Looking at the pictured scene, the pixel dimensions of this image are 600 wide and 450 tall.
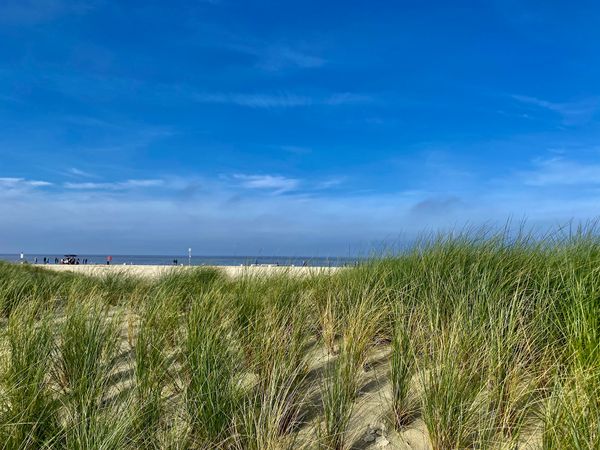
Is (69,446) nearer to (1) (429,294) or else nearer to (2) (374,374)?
(2) (374,374)

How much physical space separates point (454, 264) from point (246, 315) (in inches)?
80.3

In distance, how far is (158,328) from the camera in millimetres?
3906

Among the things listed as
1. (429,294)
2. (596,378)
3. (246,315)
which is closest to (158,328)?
(246,315)

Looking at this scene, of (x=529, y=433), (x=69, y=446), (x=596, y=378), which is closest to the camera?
(x=69, y=446)

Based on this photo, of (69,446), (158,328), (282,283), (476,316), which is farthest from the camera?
(282,283)

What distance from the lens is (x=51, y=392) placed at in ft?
9.27

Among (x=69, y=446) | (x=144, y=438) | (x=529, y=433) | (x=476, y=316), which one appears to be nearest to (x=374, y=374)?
(x=476, y=316)

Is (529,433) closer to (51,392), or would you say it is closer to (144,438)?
(144,438)

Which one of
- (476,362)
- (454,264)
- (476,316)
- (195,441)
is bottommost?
(195,441)

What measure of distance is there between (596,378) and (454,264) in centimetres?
214

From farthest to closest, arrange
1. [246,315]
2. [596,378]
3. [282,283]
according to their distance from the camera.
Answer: [282,283] → [246,315] → [596,378]

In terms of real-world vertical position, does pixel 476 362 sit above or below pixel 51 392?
above

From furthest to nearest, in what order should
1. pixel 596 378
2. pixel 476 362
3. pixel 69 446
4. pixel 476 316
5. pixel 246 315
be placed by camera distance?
pixel 246 315 → pixel 476 316 → pixel 476 362 → pixel 596 378 → pixel 69 446

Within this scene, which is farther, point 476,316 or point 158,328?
point 158,328
